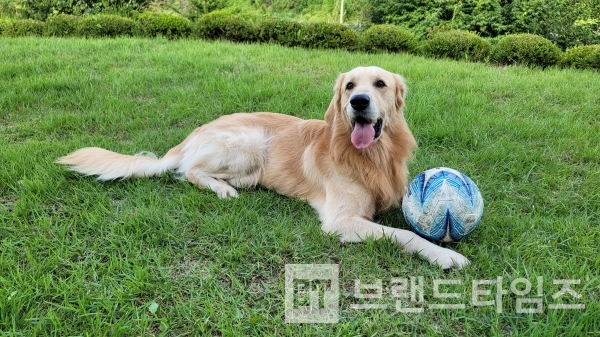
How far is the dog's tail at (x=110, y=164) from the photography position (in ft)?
11.0

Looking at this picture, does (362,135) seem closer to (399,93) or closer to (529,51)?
(399,93)

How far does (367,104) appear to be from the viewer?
2.80m

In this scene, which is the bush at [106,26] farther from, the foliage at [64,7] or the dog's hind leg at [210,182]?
the dog's hind leg at [210,182]

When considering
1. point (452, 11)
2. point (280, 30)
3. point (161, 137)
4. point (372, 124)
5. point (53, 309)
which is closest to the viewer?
point (53, 309)

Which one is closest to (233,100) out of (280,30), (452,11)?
(280,30)

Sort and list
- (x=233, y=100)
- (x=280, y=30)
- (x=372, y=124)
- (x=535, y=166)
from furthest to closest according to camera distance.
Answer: (x=280, y=30), (x=233, y=100), (x=535, y=166), (x=372, y=124)

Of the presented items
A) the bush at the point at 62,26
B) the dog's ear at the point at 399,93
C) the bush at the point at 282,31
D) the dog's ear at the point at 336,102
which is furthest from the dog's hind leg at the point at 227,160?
the bush at the point at 62,26

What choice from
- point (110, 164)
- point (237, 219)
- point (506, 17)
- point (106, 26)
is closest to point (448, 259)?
point (237, 219)

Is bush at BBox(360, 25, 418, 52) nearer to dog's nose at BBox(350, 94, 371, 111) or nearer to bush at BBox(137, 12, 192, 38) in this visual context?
bush at BBox(137, 12, 192, 38)

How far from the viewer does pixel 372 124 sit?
2.93 metres

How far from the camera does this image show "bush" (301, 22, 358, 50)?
360 inches

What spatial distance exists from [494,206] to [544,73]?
5148 mm

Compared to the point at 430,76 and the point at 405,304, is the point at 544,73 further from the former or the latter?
the point at 405,304

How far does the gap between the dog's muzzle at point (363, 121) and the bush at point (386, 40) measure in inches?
264
